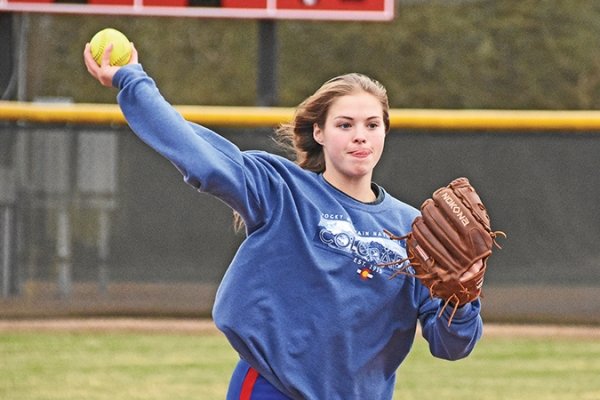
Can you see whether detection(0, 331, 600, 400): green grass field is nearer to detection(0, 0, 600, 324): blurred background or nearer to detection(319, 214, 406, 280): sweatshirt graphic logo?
detection(0, 0, 600, 324): blurred background

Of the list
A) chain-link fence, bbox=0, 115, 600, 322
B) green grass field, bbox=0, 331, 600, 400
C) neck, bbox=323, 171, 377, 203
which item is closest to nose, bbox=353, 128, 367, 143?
neck, bbox=323, 171, 377, 203

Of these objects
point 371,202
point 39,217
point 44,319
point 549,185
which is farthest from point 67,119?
point 371,202

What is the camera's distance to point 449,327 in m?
3.24

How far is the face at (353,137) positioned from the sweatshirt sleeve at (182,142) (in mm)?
291

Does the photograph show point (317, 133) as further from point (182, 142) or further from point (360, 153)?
point (182, 142)

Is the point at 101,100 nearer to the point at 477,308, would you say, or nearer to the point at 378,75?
the point at 378,75

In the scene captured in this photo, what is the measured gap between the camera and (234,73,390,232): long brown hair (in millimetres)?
3371

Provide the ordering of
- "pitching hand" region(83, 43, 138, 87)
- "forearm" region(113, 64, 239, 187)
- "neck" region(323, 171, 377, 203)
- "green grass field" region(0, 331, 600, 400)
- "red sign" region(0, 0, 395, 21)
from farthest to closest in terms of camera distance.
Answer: "red sign" region(0, 0, 395, 21) → "green grass field" region(0, 331, 600, 400) → "neck" region(323, 171, 377, 203) → "pitching hand" region(83, 43, 138, 87) → "forearm" region(113, 64, 239, 187)

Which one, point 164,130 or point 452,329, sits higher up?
point 164,130

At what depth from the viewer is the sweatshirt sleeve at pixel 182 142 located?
2.97 m

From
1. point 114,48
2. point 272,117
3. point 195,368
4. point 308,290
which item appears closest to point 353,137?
point 308,290

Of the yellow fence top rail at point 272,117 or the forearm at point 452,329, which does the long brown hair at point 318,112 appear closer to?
the forearm at point 452,329

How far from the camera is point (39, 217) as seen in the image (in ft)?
29.8

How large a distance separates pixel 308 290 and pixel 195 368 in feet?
13.7
